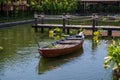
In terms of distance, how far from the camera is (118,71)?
44.8 feet

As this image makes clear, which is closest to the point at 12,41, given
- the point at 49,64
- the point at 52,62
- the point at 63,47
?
the point at 63,47

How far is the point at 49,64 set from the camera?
21.5 metres

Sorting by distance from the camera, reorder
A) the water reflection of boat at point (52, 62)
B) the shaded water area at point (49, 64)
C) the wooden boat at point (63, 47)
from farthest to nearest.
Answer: the wooden boat at point (63, 47) → the water reflection of boat at point (52, 62) → the shaded water area at point (49, 64)

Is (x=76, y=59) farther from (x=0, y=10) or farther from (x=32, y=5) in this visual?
(x=32, y=5)

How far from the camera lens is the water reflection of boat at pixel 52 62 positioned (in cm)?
2063

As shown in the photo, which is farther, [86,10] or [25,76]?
[86,10]

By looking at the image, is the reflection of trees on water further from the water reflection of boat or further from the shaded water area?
the water reflection of boat

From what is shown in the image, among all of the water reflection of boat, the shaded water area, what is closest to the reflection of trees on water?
the shaded water area

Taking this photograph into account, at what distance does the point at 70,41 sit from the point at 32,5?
31.1 metres

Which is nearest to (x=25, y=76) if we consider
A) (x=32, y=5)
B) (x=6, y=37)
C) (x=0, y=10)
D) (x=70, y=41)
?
(x=70, y=41)

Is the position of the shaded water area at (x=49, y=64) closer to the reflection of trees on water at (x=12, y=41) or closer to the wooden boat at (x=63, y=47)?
the reflection of trees on water at (x=12, y=41)

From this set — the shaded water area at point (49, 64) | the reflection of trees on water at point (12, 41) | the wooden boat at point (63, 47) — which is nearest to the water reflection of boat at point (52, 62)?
the shaded water area at point (49, 64)

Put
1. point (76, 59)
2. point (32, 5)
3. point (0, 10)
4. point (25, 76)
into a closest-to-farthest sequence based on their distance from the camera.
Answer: point (25, 76) < point (76, 59) < point (0, 10) < point (32, 5)

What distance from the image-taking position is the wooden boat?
71.7ft
